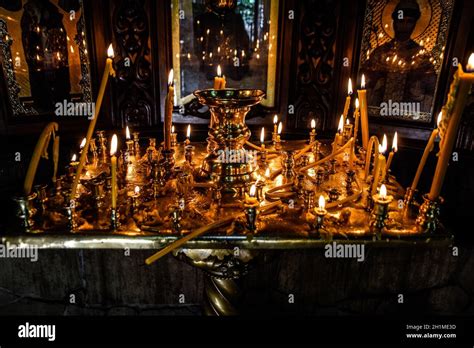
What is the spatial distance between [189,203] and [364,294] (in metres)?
2.38

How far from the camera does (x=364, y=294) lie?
362 cm

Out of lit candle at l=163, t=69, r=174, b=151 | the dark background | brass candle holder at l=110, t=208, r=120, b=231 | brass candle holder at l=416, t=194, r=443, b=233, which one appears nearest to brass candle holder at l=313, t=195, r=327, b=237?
brass candle holder at l=416, t=194, r=443, b=233

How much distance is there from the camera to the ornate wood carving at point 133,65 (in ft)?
13.8

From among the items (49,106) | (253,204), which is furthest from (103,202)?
(49,106)

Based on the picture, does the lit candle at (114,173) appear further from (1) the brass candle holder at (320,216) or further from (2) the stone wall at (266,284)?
(2) the stone wall at (266,284)

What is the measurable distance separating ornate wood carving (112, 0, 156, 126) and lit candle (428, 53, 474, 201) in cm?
353

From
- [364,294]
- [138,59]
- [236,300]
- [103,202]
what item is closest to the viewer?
[103,202]

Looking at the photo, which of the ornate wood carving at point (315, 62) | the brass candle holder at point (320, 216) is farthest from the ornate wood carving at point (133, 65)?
the brass candle holder at point (320, 216)

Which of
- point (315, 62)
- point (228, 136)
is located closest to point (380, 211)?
point (228, 136)

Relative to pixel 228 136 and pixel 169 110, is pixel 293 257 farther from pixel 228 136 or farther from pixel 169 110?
pixel 169 110

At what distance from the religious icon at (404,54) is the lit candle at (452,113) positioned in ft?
8.26

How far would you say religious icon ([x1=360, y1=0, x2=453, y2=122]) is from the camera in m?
3.76

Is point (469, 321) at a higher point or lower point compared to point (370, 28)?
lower

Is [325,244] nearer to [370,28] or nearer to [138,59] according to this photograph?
[370,28]
